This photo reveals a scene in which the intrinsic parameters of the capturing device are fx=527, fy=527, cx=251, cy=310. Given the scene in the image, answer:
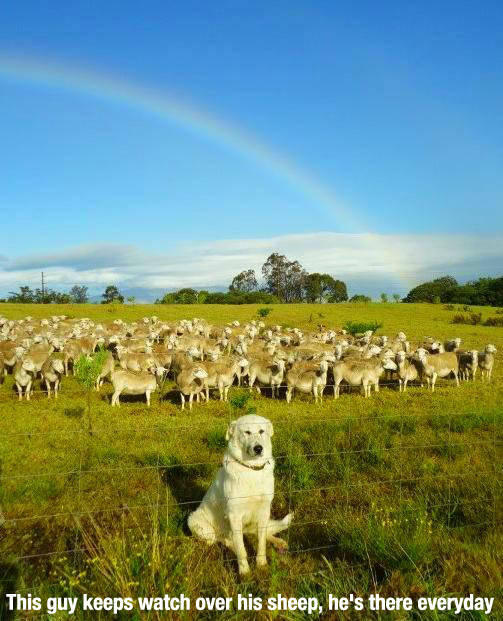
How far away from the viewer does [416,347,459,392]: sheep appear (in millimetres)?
19297

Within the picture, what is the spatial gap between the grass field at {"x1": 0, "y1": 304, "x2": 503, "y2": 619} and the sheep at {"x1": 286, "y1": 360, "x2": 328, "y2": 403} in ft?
3.18

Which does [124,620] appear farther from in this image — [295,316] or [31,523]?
[295,316]

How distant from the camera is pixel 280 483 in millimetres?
8258

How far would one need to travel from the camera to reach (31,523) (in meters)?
6.57

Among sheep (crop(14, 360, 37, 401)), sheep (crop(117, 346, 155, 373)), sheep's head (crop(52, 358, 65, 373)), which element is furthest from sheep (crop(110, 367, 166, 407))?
sheep (crop(117, 346, 155, 373))

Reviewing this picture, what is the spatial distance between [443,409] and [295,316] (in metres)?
33.9

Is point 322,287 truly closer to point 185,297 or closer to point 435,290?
point 435,290

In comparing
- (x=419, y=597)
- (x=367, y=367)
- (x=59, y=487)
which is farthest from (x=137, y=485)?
(x=367, y=367)

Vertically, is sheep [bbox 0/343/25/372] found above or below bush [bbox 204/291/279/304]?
below

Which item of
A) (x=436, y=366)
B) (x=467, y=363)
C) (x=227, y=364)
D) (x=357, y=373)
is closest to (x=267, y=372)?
(x=227, y=364)

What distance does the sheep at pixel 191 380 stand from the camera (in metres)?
16.2

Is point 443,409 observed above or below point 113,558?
below

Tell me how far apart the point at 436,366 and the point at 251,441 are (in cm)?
1583

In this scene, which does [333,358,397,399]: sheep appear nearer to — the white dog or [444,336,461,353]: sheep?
[444,336,461,353]: sheep
